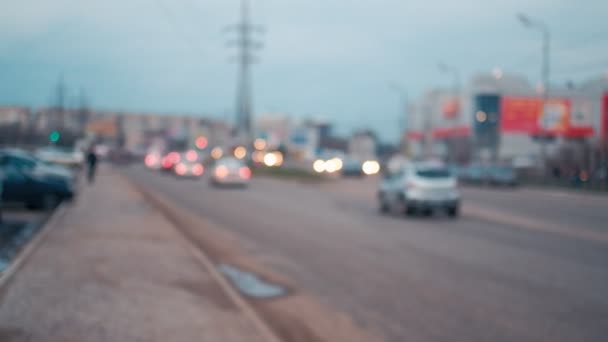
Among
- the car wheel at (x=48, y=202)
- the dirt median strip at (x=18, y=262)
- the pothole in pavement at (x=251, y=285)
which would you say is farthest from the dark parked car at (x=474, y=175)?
the pothole in pavement at (x=251, y=285)

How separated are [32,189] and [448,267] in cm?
1314

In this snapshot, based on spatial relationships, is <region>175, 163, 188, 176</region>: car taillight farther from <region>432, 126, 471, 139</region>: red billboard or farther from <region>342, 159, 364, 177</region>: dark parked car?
<region>432, 126, 471, 139</region>: red billboard

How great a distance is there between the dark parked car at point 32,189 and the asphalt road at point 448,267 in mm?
4542

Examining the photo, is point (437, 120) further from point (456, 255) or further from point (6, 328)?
point (6, 328)

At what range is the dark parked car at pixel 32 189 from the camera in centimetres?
1834

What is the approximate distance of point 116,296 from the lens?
7.62m

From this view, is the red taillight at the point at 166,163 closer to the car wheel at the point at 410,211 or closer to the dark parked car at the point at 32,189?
the dark parked car at the point at 32,189

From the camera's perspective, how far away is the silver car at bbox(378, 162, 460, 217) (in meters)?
19.2

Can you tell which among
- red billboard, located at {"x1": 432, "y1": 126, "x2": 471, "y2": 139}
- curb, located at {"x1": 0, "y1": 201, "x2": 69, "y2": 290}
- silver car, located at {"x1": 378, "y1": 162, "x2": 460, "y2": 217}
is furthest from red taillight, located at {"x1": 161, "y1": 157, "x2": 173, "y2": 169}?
red billboard, located at {"x1": 432, "y1": 126, "x2": 471, "y2": 139}

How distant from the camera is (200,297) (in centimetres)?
793

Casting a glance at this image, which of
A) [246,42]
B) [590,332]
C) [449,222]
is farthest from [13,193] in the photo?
[246,42]

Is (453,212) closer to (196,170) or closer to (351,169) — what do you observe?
(196,170)

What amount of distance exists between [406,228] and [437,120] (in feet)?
254

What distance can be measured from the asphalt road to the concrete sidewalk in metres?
1.70
